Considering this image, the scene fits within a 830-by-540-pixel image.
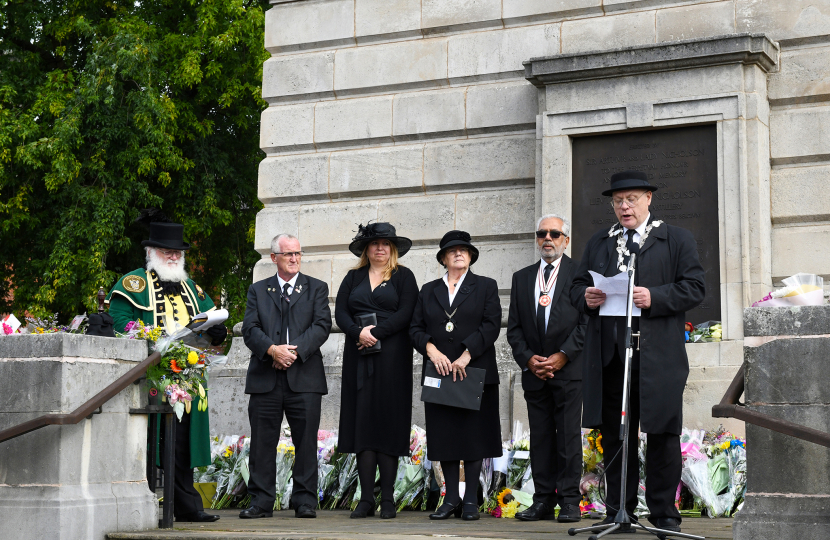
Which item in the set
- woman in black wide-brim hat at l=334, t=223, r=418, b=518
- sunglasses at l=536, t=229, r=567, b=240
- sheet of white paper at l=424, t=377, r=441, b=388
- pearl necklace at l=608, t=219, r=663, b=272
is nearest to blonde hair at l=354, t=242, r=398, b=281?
woman in black wide-brim hat at l=334, t=223, r=418, b=518

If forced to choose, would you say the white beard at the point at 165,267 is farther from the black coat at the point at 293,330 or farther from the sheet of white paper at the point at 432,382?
the sheet of white paper at the point at 432,382

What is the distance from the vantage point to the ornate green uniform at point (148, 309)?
26.5 ft

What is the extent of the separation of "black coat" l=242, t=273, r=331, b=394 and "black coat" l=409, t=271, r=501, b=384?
791 millimetres

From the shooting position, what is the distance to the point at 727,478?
795 centimetres

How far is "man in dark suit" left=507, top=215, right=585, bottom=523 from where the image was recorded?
7.74 meters

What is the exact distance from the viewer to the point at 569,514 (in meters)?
7.46

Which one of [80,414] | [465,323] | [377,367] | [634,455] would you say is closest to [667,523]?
[634,455]

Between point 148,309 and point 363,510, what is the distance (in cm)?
218

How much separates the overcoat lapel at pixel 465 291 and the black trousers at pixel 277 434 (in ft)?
4.26

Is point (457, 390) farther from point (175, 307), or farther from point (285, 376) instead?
point (175, 307)

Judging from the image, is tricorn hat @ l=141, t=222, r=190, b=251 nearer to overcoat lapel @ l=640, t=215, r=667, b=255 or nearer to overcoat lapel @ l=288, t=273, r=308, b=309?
overcoat lapel @ l=288, t=273, r=308, b=309

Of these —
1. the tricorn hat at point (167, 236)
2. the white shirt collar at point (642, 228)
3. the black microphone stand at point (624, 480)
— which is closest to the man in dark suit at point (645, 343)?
the white shirt collar at point (642, 228)

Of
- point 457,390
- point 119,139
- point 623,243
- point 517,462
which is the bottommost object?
point 517,462

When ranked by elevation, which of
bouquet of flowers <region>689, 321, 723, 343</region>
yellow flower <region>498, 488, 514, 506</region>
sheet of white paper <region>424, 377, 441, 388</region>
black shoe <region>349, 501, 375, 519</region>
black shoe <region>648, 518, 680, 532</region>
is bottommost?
black shoe <region>349, 501, 375, 519</region>
